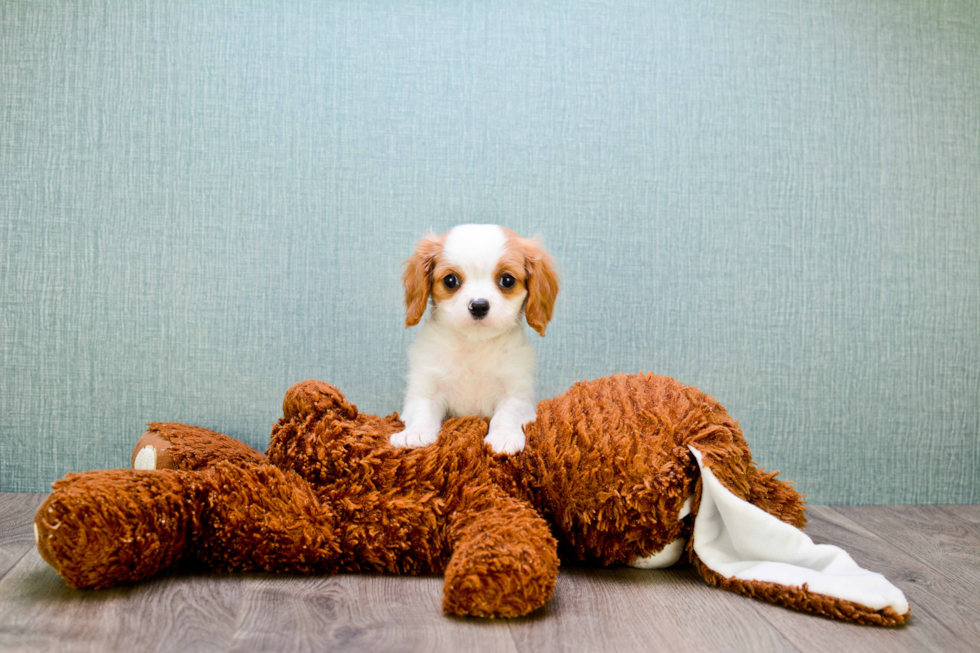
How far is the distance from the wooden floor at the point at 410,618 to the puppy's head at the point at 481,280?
1.59ft

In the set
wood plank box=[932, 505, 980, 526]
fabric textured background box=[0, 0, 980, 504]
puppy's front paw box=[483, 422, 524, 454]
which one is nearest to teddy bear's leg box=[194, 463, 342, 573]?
puppy's front paw box=[483, 422, 524, 454]

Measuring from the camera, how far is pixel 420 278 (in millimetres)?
1523

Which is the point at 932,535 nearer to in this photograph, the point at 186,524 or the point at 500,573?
the point at 500,573

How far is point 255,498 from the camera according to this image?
1.25 metres

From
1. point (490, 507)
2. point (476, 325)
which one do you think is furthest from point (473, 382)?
point (490, 507)

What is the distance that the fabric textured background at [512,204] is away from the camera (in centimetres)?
190

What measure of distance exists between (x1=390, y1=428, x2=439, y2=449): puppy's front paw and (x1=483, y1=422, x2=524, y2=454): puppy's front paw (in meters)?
0.10

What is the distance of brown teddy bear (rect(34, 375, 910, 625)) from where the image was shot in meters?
1.14

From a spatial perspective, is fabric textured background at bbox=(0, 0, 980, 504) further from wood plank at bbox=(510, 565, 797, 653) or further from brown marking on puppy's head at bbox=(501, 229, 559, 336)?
wood plank at bbox=(510, 565, 797, 653)

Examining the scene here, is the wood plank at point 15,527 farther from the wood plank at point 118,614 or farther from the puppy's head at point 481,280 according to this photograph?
the puppy's head at point 481,280

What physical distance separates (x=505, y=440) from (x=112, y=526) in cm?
66

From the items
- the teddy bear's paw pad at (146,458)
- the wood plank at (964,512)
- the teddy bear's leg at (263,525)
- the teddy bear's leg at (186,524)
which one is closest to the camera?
the teddy bear's leg at (186,524)

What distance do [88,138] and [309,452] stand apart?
3.73ft

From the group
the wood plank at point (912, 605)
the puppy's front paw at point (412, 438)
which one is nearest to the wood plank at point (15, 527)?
the puppy's front paw at point (412, 438)
